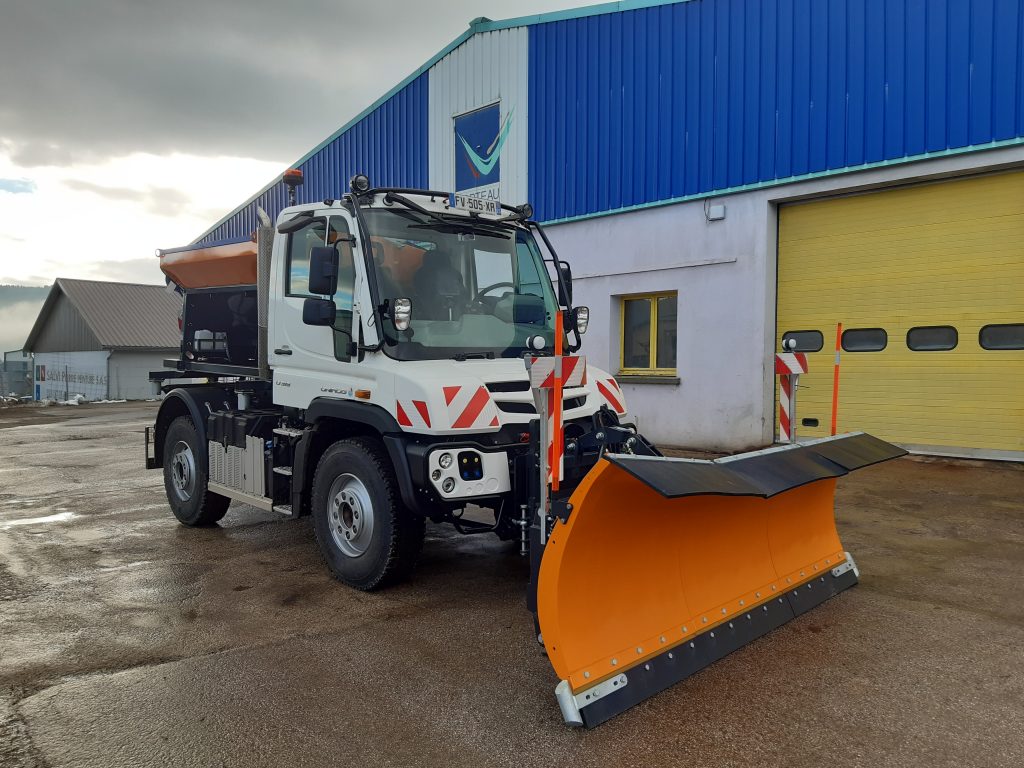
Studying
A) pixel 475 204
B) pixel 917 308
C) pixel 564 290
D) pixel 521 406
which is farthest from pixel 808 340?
pixel 521 406

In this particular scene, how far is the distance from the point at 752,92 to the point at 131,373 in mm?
32733

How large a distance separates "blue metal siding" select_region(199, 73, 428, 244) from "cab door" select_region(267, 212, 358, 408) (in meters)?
8.91

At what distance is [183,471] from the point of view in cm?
719

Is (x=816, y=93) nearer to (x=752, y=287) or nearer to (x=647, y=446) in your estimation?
(x=752, y=287)

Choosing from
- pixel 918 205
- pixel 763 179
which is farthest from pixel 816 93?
pixel 918 205

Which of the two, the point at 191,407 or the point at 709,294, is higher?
the point at 709,294

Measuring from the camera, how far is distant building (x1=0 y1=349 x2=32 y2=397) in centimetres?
3934

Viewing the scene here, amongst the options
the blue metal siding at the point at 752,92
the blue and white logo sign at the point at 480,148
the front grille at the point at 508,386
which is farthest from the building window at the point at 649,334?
the front grille at the point at 508,386

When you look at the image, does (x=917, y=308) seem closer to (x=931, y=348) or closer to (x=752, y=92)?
(x=931, y=348)

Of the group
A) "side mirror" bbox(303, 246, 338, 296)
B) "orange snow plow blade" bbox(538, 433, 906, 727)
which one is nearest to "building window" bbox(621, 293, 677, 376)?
"orange snow plow blade" bbox(538, 433, 906, 727)

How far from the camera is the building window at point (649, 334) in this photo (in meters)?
12.0

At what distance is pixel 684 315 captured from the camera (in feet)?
37.7

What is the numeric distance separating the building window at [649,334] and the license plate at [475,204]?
22.2 ft

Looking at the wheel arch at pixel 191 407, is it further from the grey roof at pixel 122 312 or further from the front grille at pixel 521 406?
the grey roof at pixel 122 312
